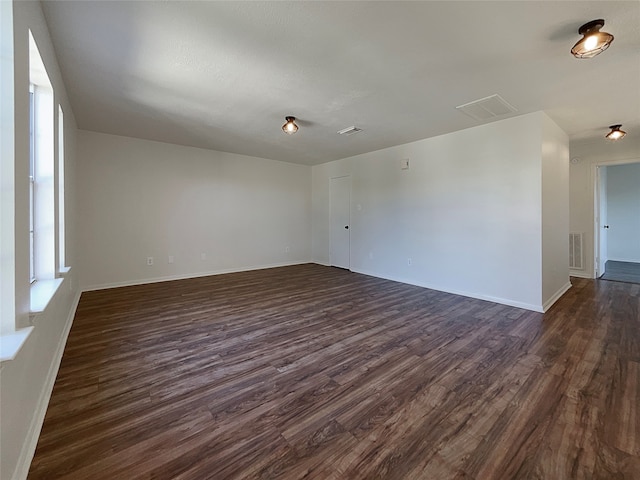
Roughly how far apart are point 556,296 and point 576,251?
208cm

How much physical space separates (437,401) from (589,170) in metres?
5.71

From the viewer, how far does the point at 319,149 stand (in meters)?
5.34

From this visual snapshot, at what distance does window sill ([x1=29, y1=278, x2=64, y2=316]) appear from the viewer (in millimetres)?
1680

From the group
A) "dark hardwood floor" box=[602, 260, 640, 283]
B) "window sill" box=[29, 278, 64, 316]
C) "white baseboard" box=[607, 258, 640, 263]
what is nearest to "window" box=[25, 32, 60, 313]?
"window sill" box=[29, 278, 64, 316]

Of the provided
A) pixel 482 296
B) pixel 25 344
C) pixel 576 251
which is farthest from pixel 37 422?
pixel 576 251

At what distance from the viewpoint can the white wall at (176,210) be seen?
174 inches

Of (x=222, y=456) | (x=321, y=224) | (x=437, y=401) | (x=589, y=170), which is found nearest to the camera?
(x=222, y=456)

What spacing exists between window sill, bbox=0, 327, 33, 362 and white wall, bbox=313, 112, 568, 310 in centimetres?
455

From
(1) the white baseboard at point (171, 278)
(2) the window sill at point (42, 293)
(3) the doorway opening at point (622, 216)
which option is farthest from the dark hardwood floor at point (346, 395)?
(3) the doorway opening at point (622, 216)

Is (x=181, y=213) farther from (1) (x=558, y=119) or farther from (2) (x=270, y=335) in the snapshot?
(1) (x=558, y=119)

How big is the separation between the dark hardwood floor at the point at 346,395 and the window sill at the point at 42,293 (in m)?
0.62

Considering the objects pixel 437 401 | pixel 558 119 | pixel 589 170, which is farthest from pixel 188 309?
pixel 589 170

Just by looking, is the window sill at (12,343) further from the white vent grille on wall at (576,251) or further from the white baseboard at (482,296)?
the white vent grille on wall at (576,251)

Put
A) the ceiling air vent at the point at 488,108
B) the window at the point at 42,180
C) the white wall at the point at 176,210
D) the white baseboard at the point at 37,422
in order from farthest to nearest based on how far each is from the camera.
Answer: the white wall at the point at 176,210 → the ceiling air vent at the point at 488,108 → the window at the point at 42,180 → the white baseboard at the point at 37,422
